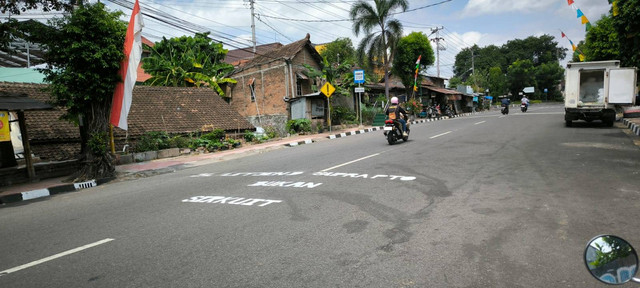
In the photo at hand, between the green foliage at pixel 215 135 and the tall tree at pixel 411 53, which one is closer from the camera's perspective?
the green foliage at pixel 215 135

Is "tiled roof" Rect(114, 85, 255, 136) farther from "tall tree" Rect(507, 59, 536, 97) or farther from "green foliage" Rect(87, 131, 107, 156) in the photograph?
"tall tree" Rect(507, 59, 536, 97)

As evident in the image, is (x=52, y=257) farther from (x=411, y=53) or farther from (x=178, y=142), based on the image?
(x=411, y=53)

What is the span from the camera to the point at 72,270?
3678 mm

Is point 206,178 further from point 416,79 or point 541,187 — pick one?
point 416,79

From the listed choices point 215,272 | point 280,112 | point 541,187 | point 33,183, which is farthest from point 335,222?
point 280,112

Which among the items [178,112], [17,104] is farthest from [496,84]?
[17,104]

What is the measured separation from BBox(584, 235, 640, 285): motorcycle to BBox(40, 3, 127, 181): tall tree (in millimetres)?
10767

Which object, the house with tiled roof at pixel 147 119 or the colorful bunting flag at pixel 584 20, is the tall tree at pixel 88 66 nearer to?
the house with tiled roof at pixel 147 119

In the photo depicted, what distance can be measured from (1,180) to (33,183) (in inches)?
29.6

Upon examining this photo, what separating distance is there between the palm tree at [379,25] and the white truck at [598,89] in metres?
16.0

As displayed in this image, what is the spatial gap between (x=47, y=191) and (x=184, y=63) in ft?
62.7

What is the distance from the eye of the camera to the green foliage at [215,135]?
18141mm

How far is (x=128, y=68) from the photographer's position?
1009cm

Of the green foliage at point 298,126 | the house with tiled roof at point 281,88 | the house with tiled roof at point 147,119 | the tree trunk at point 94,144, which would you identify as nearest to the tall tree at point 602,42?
the house with tiled roof at point 281,88
